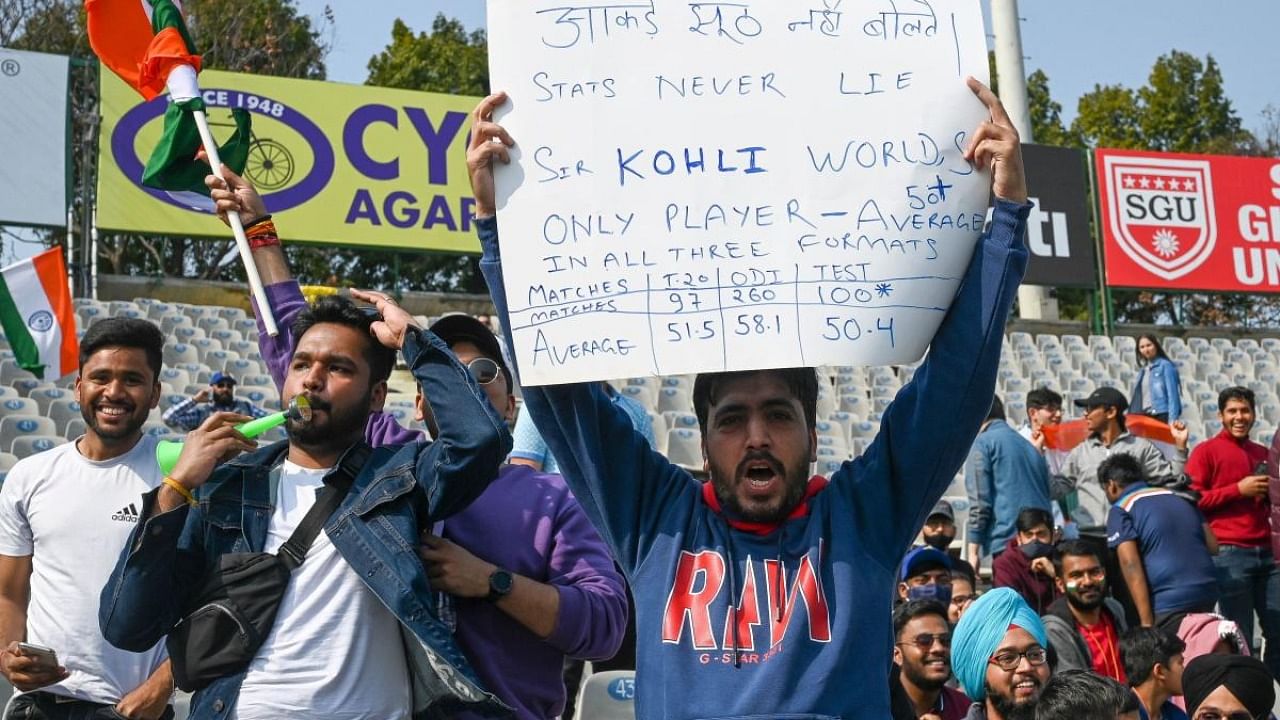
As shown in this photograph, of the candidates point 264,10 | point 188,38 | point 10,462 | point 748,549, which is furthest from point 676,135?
point 264,10

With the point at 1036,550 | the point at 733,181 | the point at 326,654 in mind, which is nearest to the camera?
the point at 733,181

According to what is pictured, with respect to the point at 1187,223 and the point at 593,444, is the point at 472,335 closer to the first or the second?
the point at 593,444

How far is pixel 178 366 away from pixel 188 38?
9.61 m

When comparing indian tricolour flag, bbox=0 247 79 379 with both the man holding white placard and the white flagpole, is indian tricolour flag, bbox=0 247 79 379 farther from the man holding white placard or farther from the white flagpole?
the man holding white placard

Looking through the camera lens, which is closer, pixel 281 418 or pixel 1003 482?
pixel 281 418

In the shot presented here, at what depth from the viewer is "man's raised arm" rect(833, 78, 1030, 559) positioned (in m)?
2.50

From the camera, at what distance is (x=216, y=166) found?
11.7 feet

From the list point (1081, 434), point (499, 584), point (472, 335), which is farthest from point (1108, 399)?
point (499, 584)

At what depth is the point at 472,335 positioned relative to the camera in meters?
3.44

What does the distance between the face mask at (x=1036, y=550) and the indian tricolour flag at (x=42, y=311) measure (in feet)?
20.6

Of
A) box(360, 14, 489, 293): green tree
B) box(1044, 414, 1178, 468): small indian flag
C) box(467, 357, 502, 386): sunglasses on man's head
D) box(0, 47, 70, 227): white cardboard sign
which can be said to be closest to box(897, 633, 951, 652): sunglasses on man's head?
box(467, 357, 502, 386): sunglasses on man's head

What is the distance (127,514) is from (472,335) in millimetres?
931

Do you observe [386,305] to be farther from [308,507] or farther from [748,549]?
[748,549]

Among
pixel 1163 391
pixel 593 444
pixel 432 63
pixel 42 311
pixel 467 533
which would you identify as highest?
pixel 432 63
